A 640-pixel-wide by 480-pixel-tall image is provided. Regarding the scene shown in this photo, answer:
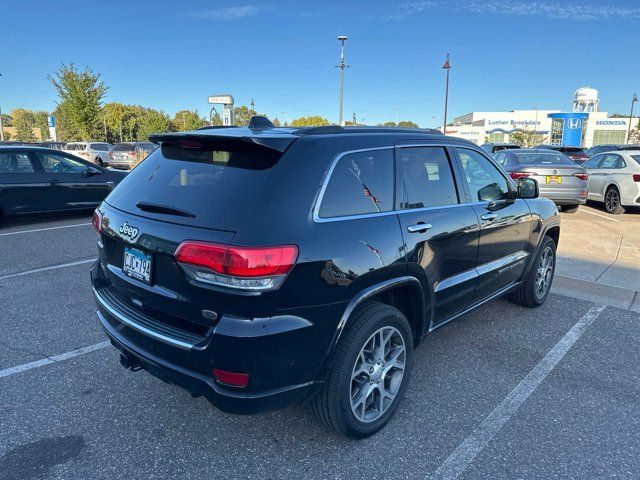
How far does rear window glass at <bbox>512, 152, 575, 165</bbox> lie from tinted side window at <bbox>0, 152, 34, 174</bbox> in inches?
422

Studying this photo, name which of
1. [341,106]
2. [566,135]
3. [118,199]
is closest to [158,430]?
[118,199]

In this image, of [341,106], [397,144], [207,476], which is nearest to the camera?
[207,476]

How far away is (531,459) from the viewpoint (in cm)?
264

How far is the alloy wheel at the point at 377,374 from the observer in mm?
2730

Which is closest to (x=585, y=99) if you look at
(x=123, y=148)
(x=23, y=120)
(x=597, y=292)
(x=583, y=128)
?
(x=583, y=128)

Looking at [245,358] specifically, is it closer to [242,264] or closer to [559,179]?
[242,264]

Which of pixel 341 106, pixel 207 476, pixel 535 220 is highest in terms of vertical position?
pixel 341 106

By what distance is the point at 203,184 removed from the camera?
8.52ft

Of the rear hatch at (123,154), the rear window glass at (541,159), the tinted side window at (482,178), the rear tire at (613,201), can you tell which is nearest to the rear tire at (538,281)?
the tinted side window at (482,178)

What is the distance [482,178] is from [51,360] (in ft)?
12.5

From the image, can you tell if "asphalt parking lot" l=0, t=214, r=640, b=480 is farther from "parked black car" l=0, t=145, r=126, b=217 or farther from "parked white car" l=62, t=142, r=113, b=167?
"parked white car" l=62, t=142, r=113, b=167

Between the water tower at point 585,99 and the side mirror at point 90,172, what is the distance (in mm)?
81854

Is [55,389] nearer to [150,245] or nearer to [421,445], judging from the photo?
[150,245]

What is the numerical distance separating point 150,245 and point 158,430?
3.90 feet
